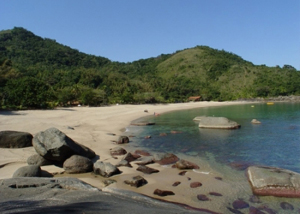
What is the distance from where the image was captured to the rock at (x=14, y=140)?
12500 millimetres

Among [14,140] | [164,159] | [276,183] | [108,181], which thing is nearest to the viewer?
[276,183]

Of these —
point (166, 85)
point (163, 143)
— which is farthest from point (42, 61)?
point (163, 143)

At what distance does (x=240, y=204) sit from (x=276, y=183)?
6.02 feet

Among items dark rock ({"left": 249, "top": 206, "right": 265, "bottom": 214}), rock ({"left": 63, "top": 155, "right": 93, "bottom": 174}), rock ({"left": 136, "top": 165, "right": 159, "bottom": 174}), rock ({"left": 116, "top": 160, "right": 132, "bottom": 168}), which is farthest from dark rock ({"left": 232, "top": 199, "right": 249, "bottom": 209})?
rock ({"left": 63, "top": 155, "right": 93, "bottom": 174})

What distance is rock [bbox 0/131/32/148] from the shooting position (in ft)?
41.0

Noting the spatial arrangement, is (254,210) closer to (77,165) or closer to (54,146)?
(77,165)

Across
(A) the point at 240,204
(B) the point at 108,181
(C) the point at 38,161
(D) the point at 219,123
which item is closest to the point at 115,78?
(D) the point at 219,123

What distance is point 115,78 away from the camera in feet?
283

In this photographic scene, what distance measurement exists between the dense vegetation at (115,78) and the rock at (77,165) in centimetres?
2518

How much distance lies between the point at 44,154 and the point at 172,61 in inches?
5483

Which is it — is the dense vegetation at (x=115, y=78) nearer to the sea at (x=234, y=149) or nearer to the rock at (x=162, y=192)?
the sea at (x=234, y=149)

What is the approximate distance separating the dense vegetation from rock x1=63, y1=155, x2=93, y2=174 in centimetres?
2518

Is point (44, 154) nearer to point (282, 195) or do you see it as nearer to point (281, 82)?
point (282, 195)

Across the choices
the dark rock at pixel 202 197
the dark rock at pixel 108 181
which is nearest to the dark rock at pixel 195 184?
the dark rock at pixel 202 197
